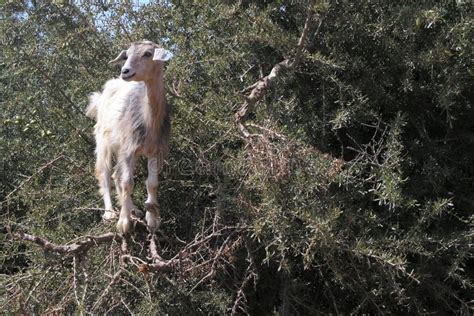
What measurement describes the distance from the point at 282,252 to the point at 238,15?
1701 millimetres

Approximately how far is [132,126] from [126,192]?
0.46 m

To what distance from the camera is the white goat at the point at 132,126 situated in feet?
13.1

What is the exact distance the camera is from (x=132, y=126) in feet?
14.1

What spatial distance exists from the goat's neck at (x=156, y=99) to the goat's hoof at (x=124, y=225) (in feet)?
2.13

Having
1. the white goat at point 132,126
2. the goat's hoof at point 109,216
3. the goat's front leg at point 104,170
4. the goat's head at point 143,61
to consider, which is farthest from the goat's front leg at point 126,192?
the goat's head at point 143,61

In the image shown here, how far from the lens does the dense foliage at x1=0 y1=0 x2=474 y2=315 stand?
3.67 m

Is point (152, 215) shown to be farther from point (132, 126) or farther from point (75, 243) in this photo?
point (132, 126)

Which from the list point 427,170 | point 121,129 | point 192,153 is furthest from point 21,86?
point 427,170

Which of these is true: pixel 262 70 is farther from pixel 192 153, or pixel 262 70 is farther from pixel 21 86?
pixel 21 86

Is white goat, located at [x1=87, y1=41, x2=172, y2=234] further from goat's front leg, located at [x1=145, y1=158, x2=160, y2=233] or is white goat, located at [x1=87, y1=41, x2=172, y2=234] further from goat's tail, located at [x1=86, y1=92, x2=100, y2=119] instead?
goat's tail, located at [x1=86, y1=92, x2=100, y2=119]

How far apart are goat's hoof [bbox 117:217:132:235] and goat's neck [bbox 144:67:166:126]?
0.65 m

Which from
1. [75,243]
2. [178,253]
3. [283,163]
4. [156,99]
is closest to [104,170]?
[156,99]

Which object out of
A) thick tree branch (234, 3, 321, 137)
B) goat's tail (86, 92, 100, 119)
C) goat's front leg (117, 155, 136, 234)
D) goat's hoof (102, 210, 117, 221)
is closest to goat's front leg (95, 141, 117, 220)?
goat's hoof (102, 210, 117, 221)

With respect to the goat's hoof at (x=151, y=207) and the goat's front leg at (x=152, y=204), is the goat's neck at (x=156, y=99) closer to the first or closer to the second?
the goat's front leg at (x=152, y=204)
